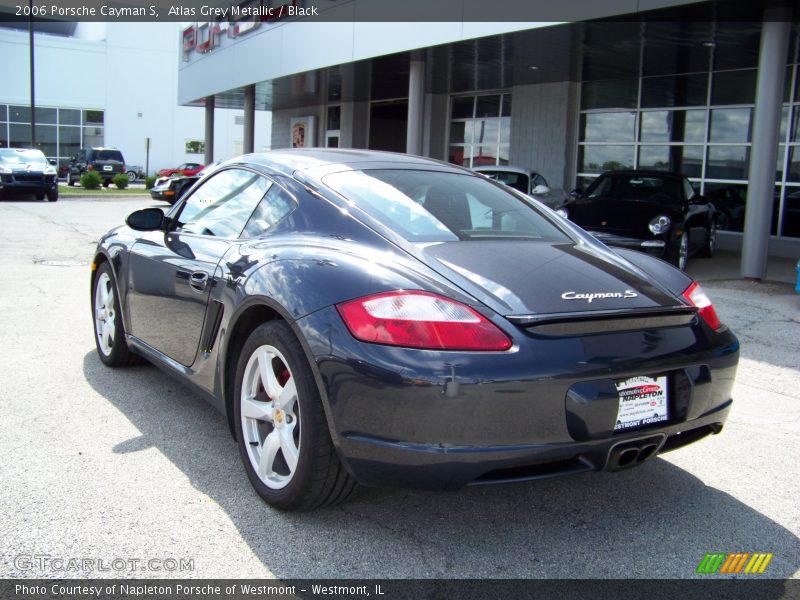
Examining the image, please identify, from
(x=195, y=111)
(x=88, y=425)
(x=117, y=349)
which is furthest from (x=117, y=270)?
(x=195, y=111)

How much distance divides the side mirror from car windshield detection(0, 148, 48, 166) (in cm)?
2211

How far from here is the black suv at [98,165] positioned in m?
37.7

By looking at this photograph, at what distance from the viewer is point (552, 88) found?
1848 centimetres

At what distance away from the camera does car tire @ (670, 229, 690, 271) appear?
10.4 metres

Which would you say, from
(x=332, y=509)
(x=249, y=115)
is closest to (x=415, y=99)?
(x=249, y=115)

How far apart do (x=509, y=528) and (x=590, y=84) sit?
1683cm

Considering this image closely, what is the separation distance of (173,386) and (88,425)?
31.2 inches

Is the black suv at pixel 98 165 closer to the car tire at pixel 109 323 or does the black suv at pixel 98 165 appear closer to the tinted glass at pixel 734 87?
the tinted glass at pixel 734 87

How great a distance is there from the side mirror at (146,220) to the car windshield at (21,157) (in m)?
22.1

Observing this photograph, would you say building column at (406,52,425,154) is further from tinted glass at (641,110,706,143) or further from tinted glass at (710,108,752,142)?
tinted glass at (710,108,752,142)

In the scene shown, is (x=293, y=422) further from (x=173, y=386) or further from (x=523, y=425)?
(x=173, y=386)

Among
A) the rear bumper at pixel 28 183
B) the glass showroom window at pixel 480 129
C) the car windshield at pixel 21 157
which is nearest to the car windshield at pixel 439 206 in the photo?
the glass showroom window at pixel 480 129

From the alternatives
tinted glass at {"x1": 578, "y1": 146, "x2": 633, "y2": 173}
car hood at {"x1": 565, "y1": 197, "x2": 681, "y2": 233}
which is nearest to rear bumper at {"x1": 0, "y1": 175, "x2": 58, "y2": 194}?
tinted glass at {"x1": 578, "y1": 146, "x2": 633, "y2": 173}

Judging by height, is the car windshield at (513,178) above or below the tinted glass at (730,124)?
below
